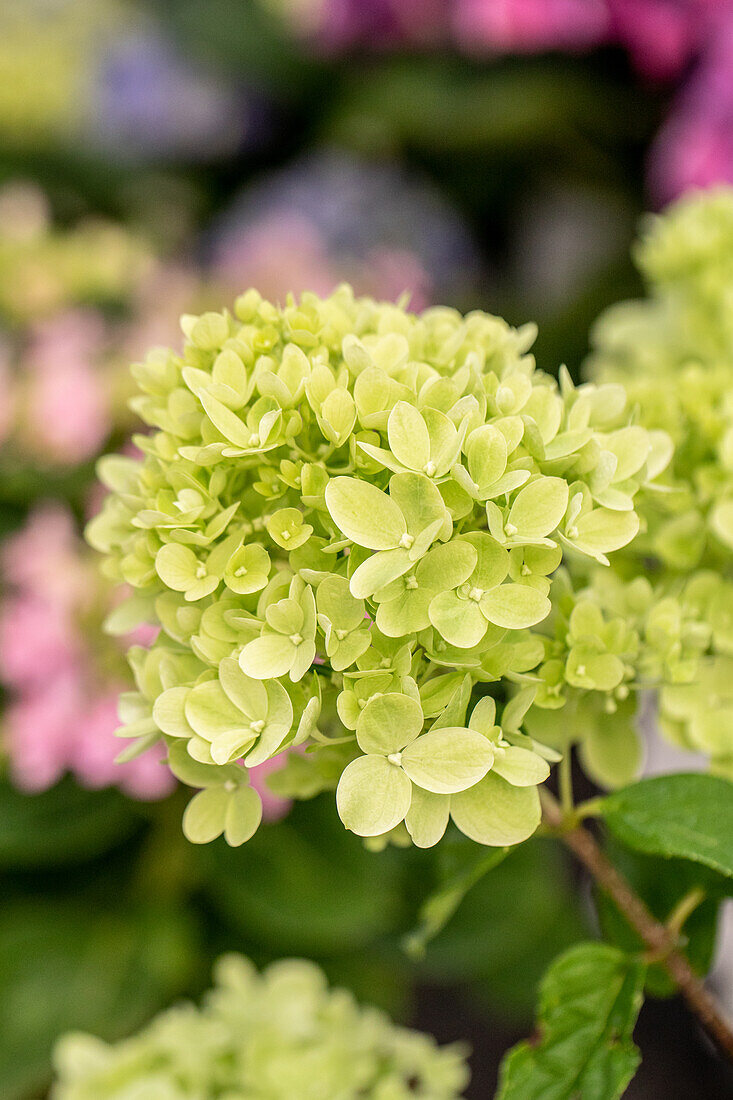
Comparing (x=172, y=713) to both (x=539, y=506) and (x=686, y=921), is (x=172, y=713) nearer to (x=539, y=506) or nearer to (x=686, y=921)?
(x=539, y=506)

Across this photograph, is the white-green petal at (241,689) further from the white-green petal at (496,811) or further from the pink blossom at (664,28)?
the pink blossom at (664,28)

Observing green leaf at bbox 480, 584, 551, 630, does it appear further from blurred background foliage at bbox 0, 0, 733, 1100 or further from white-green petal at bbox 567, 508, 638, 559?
blurred background foliage at bbox 0, 0, 733, 1100

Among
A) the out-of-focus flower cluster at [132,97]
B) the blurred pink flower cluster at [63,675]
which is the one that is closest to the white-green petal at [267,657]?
the blurred pink flower cluster at [63,675]

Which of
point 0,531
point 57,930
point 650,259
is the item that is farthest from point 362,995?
point 650,259

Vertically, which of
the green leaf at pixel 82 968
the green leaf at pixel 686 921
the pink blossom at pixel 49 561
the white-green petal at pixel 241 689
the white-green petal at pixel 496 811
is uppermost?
the white-green petal at pixel 241 689

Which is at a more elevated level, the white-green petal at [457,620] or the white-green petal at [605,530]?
the white-green petal at [605,530]

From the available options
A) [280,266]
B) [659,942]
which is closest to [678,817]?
[659,942]
